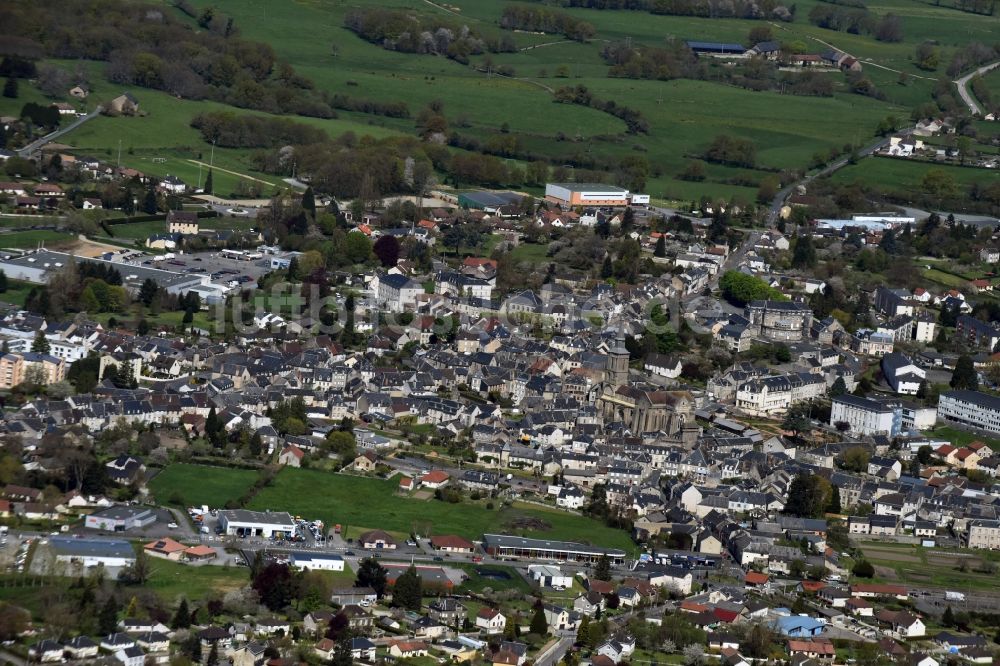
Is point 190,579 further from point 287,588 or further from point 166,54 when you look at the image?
point 166,54

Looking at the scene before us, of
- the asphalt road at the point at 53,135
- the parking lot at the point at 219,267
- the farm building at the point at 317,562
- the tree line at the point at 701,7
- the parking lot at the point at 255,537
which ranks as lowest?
the parking lot at the point at 219,267

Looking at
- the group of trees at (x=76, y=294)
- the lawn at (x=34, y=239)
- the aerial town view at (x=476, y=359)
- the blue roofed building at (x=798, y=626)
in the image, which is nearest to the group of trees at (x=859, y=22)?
the aerial town view at (x=476, y=359)

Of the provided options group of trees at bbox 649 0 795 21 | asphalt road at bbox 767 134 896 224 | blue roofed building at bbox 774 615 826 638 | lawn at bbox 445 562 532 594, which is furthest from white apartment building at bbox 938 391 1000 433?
group of trees at bbox 649 0 795 21

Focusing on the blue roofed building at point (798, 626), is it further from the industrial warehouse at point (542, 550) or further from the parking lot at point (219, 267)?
the parking lot at point (219, 267)

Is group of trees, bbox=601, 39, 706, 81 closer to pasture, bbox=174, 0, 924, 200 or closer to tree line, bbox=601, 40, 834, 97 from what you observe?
tree line, bbox=601, 40, 834, 97

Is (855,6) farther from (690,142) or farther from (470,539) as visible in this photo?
(470,539)

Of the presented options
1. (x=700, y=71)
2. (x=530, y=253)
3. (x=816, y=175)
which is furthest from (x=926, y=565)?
(x=700, y=71)

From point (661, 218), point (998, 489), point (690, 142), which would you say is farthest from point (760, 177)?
point (998, 489)
